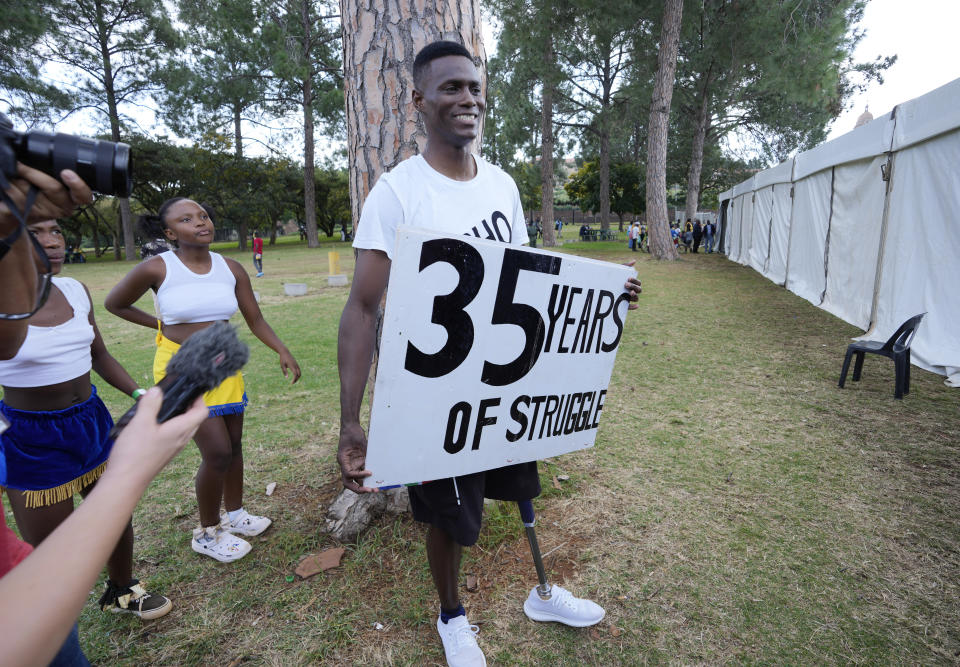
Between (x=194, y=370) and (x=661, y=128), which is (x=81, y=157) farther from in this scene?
(x=661, y=128)

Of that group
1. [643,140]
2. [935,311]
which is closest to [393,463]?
[935,311]

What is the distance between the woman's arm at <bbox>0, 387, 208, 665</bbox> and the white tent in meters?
7.15

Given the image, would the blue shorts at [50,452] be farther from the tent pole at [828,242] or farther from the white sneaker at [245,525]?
the tent pole at [828,242]

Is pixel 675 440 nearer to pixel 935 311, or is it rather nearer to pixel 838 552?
pixel 838 552

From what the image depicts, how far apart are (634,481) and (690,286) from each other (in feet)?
33.4

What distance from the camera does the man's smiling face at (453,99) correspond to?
1754 mm

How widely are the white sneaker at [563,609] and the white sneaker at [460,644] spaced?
320mm

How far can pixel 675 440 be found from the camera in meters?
4.03

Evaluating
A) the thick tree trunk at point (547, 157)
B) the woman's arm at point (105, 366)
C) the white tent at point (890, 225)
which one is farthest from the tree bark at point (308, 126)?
the woman's arm at point (105, 366)

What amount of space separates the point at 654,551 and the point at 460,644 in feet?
4.16

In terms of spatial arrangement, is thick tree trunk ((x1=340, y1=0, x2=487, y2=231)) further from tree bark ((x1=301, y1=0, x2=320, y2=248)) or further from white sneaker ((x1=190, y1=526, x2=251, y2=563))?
tree bark ((x1=301, y1=0, x2=320, y2=248))

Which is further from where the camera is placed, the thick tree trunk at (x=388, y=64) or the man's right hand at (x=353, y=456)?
the thick tree trunk at (x=388, y=64)

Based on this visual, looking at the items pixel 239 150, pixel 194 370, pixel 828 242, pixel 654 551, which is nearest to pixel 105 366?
pixel 194 370

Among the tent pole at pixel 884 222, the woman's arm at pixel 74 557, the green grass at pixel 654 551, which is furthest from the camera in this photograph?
the tent pole at pixel 884 222
